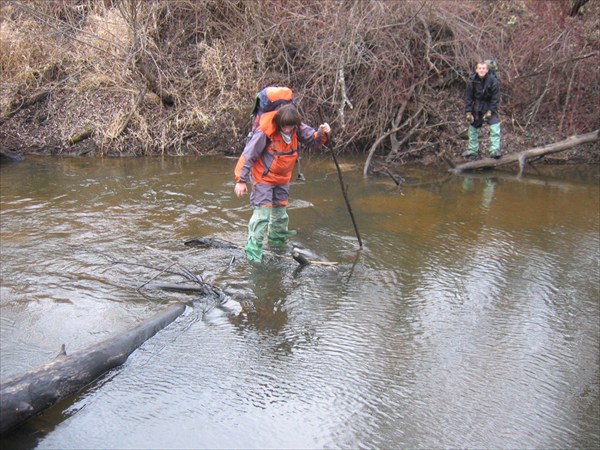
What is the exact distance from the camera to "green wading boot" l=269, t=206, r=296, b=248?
717 centimetres

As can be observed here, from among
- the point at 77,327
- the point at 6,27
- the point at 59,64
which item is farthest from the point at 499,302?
the point at 6,27

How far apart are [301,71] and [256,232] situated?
732 centimetres

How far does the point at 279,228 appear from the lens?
727 centimetres

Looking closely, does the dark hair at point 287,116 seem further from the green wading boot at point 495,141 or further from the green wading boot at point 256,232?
the green wading boot at point 495,141

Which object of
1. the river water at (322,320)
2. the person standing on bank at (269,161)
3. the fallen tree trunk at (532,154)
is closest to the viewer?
the river water at (322,320)

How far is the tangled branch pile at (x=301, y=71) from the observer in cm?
1253

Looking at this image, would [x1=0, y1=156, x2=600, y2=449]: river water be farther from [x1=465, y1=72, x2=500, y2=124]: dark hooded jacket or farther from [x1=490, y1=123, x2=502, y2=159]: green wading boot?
[x1=465, y1=72, x2=500, y2=124]: dark hooded jacket

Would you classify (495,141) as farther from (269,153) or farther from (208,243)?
(208,243)

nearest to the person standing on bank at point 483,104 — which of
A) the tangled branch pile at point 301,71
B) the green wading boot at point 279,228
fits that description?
the tangled branch pile at point 301,71

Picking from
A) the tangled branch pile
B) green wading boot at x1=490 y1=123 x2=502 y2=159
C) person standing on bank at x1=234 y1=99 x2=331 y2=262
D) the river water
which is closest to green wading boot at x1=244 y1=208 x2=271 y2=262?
person standing on bank at x1=234 y1=99 x2=331 y2=262

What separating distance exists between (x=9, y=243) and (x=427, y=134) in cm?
845

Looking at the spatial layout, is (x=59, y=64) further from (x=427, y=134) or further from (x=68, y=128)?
(x=427, y=134)

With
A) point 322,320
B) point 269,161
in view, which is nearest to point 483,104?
point 269,161

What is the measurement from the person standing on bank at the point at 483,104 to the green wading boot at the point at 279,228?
571 cm
